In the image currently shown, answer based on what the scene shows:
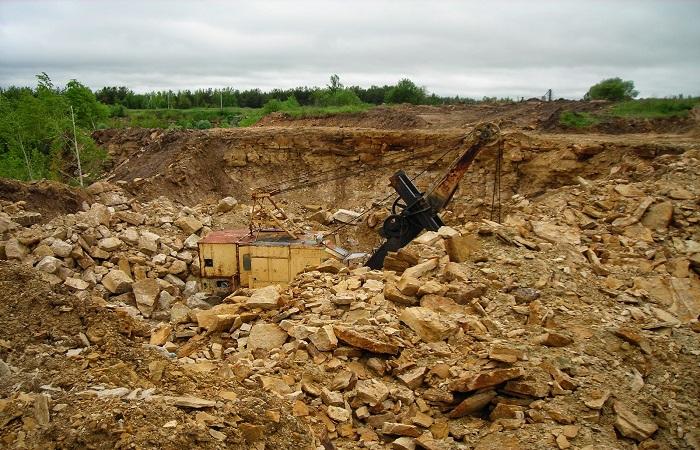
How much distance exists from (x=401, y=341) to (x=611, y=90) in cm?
2217

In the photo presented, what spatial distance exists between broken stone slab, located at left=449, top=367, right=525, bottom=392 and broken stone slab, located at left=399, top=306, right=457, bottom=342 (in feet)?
2.56

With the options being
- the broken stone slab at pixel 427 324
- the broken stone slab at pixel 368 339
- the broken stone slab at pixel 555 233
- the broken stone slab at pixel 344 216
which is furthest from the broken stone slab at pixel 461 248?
the broken stone slab at pixel 344 216

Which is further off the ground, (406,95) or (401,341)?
(406,95)

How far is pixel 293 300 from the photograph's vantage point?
6996 millimetres

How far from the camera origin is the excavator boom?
30.5 feet

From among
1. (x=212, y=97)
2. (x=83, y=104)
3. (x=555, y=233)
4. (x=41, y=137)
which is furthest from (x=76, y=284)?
(x=212, y=97)

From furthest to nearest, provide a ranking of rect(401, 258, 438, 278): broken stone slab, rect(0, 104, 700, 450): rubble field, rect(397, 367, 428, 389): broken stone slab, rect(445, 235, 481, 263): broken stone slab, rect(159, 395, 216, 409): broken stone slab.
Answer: rect(445, 235, 481, 263): broken stone slab → rect(401, 258, 438, 278): broken stone slab → rect(397, 367, 428, 389): broken stone slab → rect(0, 104, 700, 450): rubble field → rect(159, 395, 216, 409): broken stone slab

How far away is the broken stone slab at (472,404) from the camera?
498cm

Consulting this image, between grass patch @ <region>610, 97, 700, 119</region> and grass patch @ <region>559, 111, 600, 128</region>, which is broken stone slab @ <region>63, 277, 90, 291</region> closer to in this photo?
grass patch @ <region>559, 111, 600, 128</region>

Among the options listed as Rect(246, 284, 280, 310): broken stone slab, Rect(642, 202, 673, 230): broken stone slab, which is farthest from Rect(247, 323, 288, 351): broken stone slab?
Rect(642, 202, 673, 230): broken stone slab

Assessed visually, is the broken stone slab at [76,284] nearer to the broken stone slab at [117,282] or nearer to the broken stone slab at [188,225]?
the broken stone slab at [117,282]

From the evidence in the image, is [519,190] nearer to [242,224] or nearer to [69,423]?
[242,224]

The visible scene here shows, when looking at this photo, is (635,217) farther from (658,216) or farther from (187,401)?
(187,401)

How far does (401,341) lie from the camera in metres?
5.70
